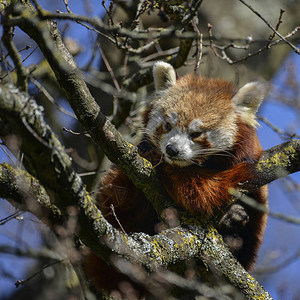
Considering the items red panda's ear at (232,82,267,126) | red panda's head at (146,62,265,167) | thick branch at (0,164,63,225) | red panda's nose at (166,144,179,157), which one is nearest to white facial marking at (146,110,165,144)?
red panda's head at (146,62,265,167)

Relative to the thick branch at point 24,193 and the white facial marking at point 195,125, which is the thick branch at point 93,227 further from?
the white facial marking at point 195,125

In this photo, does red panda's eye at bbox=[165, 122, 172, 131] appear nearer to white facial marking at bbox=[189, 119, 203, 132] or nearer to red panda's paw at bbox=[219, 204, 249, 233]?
white facial marking at bbox=[189, 119, 203, 132]

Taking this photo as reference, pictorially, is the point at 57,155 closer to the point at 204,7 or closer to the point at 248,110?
the point at 248,110

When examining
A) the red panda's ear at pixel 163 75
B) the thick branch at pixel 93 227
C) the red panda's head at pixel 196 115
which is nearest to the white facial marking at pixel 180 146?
the red panda's head at pixel 196 115

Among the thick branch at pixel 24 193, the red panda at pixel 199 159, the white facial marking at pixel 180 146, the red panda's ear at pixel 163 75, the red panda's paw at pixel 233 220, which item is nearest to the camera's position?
the thick branch at pixel 24 193

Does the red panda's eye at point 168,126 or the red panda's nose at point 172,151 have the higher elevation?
the red panda's eye at point 168,126

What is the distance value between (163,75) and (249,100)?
104 centimetres

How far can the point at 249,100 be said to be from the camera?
462 centimetres

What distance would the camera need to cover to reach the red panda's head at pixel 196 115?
4.32m

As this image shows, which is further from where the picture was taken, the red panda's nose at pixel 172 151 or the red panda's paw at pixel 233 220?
the red panda's paw at pixel 233 220

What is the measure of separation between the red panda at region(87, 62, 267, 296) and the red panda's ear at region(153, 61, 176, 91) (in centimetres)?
1

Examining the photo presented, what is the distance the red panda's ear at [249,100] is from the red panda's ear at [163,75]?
77 cm

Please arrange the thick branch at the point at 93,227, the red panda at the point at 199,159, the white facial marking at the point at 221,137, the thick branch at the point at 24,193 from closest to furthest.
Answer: the thick branch at the point at 93,227 < the thick branch at the point at 24,193 < the red panda at the point at 199,159 < the white facial marking at the point at 221,137

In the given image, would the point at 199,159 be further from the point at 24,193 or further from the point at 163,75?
the point at 24,193
